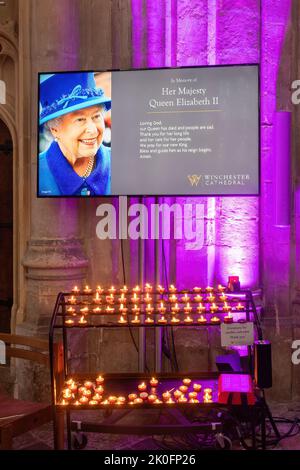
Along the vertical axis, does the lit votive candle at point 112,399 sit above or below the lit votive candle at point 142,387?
below

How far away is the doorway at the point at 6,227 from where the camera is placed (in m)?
4.69

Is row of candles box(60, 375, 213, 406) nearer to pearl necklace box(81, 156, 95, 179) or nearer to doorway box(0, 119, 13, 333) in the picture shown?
pearl necklace box(81, 156, 95, 179)

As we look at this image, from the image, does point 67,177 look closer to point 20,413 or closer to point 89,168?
point 89,168

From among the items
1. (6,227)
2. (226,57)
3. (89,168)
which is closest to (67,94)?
(89,168)

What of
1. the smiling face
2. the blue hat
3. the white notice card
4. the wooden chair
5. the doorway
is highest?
the blue hat

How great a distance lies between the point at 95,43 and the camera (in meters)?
4.38

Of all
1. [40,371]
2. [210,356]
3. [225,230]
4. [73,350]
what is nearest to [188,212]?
[225,230]

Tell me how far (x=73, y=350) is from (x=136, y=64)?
2.44 m

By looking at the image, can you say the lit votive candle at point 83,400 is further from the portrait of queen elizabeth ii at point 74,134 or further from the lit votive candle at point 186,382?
the portrait of queen elizabeth ii at point 74,134

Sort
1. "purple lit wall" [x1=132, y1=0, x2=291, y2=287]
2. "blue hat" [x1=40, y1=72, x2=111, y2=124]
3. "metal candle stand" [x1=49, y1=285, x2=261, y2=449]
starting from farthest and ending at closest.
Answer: "purple lit wall" [x1=132, y1=0, x2=291, y2=287], "blue hat" [x1=40, y1=72, x2=111, y2=124], "metal candle stand" [x1=49, y1=285, x2=261, y2=449]

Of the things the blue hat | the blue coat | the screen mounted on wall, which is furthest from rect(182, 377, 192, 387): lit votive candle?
the blue hat

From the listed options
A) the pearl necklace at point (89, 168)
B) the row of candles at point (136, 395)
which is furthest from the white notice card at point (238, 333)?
the pearl necklace at point (89, 168)

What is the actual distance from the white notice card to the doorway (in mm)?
2387

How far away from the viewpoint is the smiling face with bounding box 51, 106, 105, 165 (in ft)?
12.3
